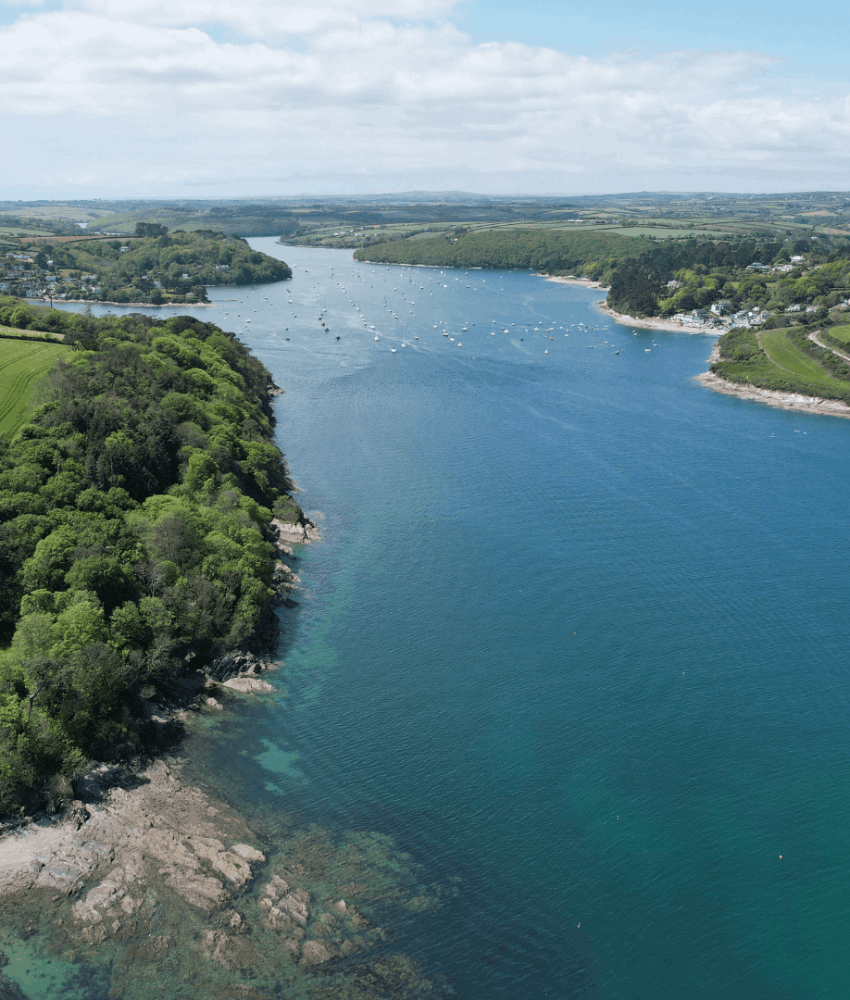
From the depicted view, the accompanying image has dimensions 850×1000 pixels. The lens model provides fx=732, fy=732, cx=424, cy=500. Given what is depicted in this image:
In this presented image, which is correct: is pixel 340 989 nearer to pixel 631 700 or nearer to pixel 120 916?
pixel 120 916

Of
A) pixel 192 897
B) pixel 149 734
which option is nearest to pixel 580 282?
pixel 149 734

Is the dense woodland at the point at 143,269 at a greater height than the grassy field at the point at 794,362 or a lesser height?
greater

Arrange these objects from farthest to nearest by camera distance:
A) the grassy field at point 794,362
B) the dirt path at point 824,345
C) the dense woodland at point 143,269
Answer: the dense woodland at point 143,269 → the dirt path at point 824,345 → the grassy field at point 794,362

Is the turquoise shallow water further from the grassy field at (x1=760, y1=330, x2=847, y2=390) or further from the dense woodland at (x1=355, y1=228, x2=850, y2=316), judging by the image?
the dense woodland at (x1=355, y1=228, x2=850, y2=316)

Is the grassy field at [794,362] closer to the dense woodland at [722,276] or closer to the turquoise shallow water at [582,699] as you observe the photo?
the turquoise shallow water at [582,699]

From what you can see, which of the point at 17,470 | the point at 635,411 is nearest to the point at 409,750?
the point at 17,470

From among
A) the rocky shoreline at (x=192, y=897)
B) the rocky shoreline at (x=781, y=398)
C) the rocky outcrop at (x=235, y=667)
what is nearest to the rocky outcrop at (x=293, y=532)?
the rocky outcrop at (x=235, y=667)
